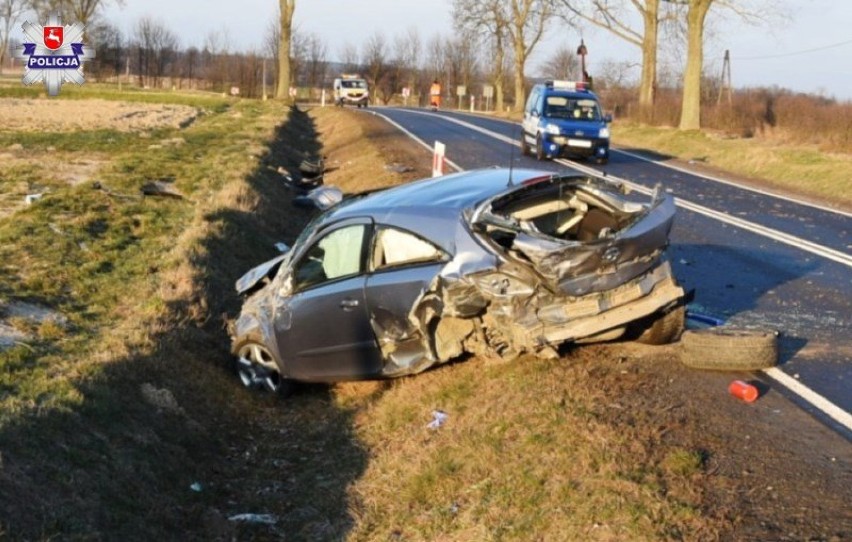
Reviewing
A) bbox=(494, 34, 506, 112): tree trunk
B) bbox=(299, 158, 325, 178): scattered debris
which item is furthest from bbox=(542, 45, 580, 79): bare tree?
bbox=(299, 158, 325, 178): scattered debris

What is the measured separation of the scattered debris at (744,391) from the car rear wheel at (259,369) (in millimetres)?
3958

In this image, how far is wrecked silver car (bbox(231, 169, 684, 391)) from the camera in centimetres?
729

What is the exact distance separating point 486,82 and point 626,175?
242 ft

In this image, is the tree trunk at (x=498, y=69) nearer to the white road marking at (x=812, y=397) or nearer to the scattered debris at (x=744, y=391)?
the white road marking at (x=812, y=397)

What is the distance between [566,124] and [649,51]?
17001 mm

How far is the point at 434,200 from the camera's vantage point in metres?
7.97

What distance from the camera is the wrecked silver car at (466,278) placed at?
7285 mm

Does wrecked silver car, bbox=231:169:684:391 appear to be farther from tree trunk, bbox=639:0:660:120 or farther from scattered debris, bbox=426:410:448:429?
tree trunk, bbox=639:0:660:120

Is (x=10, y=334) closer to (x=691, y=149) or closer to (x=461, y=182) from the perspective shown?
(x=461, y=182)

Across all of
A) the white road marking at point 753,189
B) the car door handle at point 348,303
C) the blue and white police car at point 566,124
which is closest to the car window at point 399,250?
the car door handle at point 348,303

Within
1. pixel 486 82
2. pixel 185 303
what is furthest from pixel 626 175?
pixel 486 82

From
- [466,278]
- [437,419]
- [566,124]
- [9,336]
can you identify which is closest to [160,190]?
[9,336]

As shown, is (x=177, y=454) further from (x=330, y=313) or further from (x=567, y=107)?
(x=567, y=107)

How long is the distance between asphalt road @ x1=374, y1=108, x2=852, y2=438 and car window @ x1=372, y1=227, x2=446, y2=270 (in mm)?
1529
